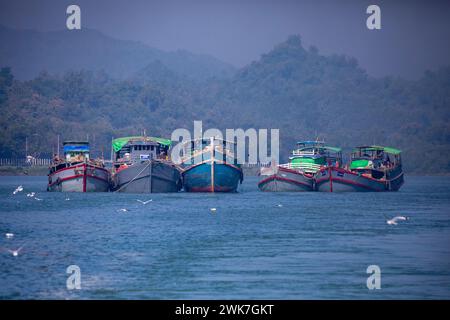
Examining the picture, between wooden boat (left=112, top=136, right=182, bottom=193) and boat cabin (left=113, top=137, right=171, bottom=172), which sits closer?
wooden boat (left=112, top=136, right=182, bottom=193)

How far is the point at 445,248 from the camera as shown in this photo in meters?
53.3

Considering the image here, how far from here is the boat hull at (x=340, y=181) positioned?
110 meters

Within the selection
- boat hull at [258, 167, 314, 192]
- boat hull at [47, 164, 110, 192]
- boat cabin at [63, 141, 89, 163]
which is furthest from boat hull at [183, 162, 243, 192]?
boat cabin at [63, 141, 89, 163]

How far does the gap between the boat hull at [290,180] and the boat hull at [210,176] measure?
23.6 ft

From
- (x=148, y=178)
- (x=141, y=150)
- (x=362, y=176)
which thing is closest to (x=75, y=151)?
(x=141, y=150)

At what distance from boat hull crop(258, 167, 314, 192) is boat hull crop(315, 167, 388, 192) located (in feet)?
5.37

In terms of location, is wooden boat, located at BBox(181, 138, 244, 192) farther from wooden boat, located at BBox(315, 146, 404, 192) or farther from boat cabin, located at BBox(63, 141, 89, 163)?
boat cabin, located at BBox(63, 141, 89, 163)

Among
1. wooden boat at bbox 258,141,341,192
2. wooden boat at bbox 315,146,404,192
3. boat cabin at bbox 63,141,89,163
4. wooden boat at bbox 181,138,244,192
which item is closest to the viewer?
wooden boat at bbox 181,138,244,192

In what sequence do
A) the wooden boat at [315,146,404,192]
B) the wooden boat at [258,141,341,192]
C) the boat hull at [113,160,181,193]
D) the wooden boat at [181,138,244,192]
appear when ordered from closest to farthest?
the boat hull at [113,160,181,193], the wooden boat at [181,138,244,192], the wooden boat at [315,146,404,192], the wooden boat at [258,141,341,192]

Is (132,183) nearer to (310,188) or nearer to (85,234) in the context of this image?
(310,188)

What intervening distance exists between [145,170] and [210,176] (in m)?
7.78

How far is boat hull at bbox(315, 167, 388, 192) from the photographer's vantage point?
4318 inches

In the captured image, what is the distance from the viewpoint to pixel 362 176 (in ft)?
364
